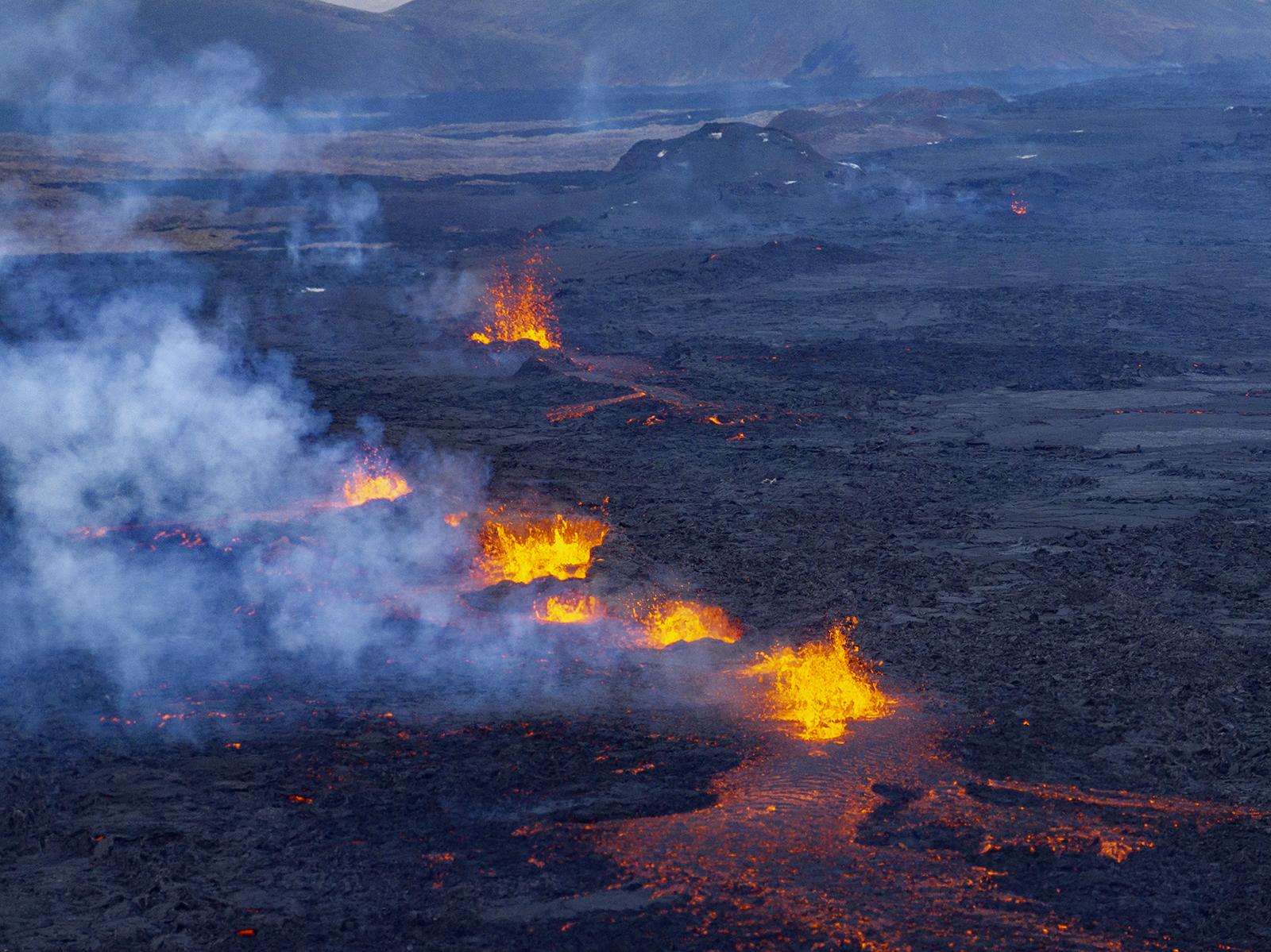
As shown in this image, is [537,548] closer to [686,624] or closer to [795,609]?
[686,624]

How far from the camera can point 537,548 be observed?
38.4 ft

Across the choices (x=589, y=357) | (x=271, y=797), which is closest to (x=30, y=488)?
(x=271, y=797)

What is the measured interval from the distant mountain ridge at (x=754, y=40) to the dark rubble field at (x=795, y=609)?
87.5 meters

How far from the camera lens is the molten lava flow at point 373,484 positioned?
13.0 meters

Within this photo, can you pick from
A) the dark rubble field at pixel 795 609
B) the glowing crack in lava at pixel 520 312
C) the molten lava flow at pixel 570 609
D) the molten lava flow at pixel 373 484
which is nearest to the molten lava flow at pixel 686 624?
the dark rubble field at pixel 795 609

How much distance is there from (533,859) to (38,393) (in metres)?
12.4

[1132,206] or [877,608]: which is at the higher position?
[1132,206]

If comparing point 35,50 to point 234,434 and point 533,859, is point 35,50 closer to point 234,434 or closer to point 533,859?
point 234,434

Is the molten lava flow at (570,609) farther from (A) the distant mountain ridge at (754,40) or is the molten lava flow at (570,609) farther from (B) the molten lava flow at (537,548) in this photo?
(A) the distant mountain ridge at (754,40)

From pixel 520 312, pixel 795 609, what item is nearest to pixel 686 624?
Result: pixel 795 609

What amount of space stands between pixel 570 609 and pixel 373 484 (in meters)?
4.26

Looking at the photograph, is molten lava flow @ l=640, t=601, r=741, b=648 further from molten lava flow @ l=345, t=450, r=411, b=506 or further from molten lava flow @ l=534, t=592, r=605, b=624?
molten lava flow @ l=345, t=450, r=411, b=506

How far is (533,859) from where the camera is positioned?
21.6ft

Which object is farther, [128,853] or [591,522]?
[591,522]
